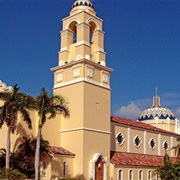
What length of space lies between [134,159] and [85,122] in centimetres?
1145

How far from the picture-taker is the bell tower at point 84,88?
138 feet

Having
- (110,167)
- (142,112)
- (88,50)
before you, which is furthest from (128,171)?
(142,112)

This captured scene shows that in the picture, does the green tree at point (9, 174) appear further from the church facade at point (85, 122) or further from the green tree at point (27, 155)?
the church facade at point (85, 122)

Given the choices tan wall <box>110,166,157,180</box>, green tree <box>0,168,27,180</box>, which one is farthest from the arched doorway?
green tree <box>0,168,27,180</box>

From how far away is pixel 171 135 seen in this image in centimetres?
6291

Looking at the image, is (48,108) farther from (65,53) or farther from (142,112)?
(142,112)

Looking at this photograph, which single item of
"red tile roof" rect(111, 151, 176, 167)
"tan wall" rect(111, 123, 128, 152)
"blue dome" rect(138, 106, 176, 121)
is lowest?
"red tile roof" rect(111, 151, 176, 167)

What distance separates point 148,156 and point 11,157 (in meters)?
24.3

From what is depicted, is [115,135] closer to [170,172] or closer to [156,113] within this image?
[170,172]

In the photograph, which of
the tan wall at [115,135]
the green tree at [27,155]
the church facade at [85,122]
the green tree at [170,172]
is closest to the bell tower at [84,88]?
the church facade at [85,122]

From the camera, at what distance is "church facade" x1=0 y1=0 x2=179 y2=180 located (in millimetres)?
41250

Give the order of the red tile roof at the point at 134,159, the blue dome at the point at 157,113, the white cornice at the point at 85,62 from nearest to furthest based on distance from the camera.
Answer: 1. the white cornice at the point at 85,62
2. the red tile roof at the point at 134,159
3. the blue dome at the point at 157,113

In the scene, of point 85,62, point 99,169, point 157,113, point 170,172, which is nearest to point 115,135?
point 99,169

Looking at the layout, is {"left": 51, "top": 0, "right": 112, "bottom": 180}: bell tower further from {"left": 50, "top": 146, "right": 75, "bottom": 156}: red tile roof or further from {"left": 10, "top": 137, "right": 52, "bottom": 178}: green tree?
{"left": 10, "top": 137, "right": 52, "bottom": 178}: green tree
